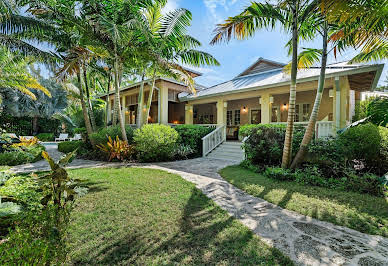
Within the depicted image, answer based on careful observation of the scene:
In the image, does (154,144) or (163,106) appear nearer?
(154,144)

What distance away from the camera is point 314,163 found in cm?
656

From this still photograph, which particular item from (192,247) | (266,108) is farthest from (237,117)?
(192,247)

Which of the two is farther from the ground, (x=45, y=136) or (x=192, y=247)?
(x=45, y=136)

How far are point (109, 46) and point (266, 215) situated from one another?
987 centimetres

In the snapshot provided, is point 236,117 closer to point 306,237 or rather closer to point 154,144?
point 154,144

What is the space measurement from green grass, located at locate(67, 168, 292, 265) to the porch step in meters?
5.75

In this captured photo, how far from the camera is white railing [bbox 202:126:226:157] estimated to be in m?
10.7

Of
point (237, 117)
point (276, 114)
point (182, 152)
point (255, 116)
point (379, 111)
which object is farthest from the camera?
point (237, 117)

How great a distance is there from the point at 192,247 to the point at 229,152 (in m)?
8.31

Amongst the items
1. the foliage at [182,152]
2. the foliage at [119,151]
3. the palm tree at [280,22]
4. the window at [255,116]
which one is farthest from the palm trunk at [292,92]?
the window at [255,116]

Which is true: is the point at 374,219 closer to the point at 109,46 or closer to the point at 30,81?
the point at 109,46

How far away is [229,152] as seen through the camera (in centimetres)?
1038

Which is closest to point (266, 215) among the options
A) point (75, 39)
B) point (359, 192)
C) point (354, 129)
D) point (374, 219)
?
point (374, 219)

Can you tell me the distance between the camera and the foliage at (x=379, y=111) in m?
5.66
